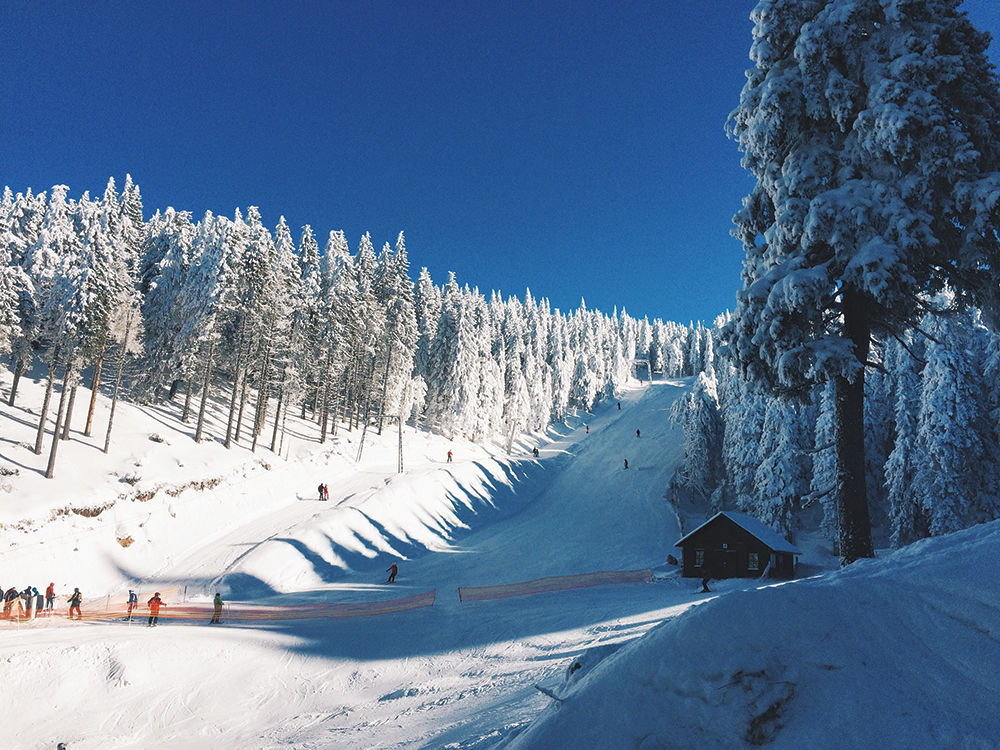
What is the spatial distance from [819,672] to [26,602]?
30663mm

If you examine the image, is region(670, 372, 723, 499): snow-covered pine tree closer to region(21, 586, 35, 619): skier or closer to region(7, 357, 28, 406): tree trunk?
region(21, 586, 35, 619): skier

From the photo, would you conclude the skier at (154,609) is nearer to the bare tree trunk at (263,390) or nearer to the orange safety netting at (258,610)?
the orange safety netting at (258,610)

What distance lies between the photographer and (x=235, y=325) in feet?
144

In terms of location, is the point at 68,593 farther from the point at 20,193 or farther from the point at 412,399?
the point at 20,193

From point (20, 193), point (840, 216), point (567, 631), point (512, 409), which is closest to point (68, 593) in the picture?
point (567, 631)

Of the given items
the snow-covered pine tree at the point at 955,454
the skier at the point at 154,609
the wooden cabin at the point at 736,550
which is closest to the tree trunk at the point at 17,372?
the skier at the point at 154,609

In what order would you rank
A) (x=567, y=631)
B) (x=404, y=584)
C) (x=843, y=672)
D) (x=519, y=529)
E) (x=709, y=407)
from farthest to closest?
(x=709, y=407), (x=519, y=529), (x=404, y=584), (x=567, y=631), (x=843, y=672)

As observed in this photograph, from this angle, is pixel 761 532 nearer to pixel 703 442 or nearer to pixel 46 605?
pixel 703 442

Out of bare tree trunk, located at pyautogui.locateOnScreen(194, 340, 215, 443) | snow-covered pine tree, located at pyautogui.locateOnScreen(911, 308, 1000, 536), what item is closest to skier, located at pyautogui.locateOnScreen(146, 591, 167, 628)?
bare tree trunk, located at pyautogui.locateOnScreen(194, 340, 215, 443)

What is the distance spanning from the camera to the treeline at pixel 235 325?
1314 inches

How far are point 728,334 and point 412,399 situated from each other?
5127 centimetres

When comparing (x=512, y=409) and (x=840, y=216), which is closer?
(x=840, y=216)

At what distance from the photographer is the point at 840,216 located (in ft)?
28.6

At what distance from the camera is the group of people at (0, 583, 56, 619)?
21.4m
